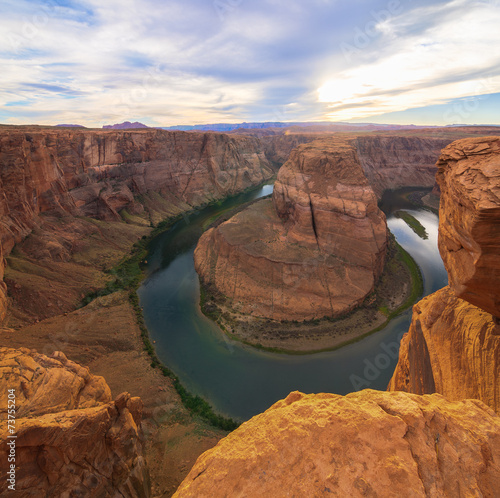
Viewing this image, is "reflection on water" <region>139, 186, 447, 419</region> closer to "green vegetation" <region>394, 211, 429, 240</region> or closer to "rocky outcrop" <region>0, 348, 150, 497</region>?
"rocky outcrop" <region>0, 348, 150, 497</region>

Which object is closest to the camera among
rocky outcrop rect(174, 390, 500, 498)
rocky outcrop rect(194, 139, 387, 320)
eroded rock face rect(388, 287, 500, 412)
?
rocky outcrop rect(174, 390, 500, 498)

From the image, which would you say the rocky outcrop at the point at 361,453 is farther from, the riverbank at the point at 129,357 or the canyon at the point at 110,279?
the riverbank at the point at 129,357

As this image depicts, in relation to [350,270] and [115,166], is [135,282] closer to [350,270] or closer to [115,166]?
[350,270]

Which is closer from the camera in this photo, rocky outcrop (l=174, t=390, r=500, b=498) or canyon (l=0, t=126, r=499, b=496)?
rocky outcrop (l=174, t=390, r=500, b=498)

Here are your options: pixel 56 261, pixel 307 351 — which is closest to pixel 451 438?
pixel 307 351

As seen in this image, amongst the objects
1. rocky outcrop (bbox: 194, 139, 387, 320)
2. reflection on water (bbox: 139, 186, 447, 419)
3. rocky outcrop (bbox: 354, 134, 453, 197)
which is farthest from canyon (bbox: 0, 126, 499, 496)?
rocky outcrop (bbox: 354, 134, 453, 197)

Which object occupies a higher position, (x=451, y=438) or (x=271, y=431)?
(x=451, y=438)
